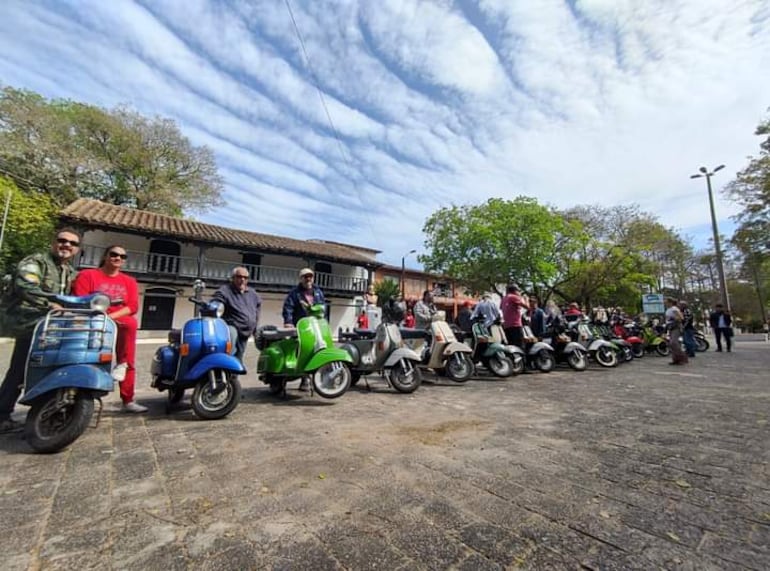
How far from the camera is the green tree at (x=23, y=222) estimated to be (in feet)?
54.9

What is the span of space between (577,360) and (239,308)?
673 centimetres

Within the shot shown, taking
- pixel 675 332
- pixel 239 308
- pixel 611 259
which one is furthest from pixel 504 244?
pixel 239 308

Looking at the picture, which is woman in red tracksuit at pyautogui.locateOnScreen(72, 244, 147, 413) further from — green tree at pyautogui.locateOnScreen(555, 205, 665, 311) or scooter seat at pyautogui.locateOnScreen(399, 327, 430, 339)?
green tree at pyautogui.locateOnScreen(555, 205, 665, 311)

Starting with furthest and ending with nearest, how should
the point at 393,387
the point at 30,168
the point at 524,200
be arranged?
the point at 524,200 → the point at 30,168 → the point at 393,387

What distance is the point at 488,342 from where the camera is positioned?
6.58 m

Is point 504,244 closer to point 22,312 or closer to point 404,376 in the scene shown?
point 404,376

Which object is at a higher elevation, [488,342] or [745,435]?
[488,342]

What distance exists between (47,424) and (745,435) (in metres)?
5.48

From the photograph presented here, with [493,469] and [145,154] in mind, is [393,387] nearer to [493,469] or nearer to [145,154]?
A: [493,469]

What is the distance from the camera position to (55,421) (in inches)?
101

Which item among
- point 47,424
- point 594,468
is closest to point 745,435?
point 594,468

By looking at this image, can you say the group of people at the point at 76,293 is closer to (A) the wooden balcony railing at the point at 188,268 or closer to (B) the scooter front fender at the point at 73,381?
(B) the scooter front fender at the point at 73,381

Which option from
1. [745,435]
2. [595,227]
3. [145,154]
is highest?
[145,154]

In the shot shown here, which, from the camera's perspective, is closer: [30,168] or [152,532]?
[152,532]
